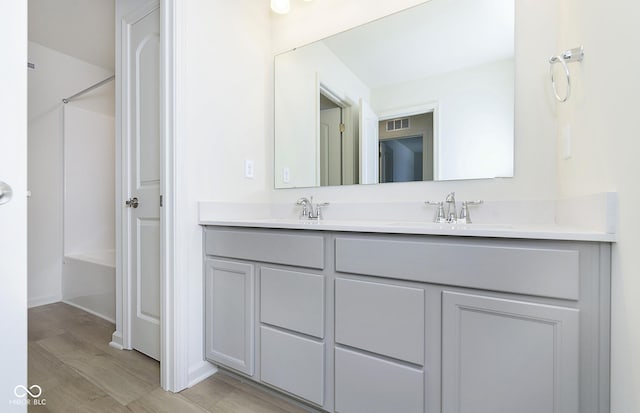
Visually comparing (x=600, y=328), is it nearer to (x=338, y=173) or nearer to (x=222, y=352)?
(x=338, y=173)

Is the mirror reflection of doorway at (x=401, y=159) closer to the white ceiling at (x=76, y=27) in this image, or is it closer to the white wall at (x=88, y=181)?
the white ceiling at (x=76, y=27)

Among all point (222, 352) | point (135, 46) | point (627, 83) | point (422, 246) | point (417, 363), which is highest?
point (135, 46)

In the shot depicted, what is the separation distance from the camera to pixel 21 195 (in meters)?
0.69

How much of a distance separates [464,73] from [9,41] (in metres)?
1.67

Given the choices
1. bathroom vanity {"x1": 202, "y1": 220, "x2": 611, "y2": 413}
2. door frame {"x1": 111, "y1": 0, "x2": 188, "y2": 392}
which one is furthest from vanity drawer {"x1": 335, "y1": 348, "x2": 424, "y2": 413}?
door frame {"x1": 111, "y1": 0, "x2": 188, "y2": 392}

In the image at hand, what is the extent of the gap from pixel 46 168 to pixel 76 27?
50.3 inches

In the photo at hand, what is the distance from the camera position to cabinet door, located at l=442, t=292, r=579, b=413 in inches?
32.9

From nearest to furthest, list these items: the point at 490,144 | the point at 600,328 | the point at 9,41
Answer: the point at 9,41, the point at 600,328, the point at 490,144

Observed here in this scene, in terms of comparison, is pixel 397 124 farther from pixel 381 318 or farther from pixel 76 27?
pixel 76 27

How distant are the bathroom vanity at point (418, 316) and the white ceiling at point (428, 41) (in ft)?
3.25

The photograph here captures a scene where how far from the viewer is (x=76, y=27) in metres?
2.54

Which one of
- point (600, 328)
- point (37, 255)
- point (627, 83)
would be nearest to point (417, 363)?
point (600, 328)

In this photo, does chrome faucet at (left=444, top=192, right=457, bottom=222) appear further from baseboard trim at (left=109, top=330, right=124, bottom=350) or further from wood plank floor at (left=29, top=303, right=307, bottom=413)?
baseboard trim at (left=109, top=330, right=124, bottom=350)

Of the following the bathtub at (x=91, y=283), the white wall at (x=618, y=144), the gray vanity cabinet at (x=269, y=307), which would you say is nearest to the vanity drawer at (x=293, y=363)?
the gray vanity cabinet at (x=269, y=307)
